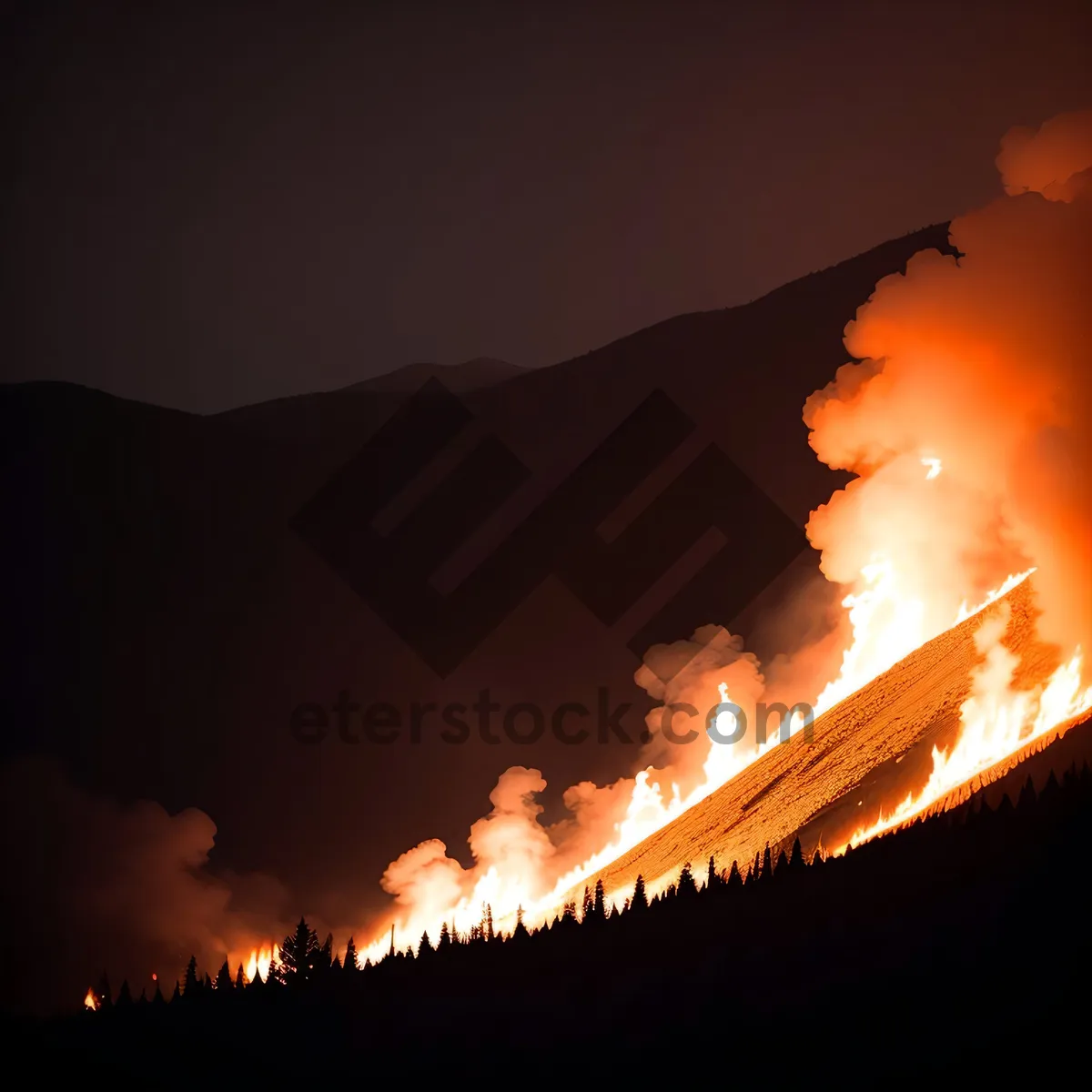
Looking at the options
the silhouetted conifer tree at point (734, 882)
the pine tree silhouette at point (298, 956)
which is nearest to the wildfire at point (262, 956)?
the pine tree silhouette at point (298, 956)

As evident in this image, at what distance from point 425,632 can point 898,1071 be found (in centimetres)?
11943

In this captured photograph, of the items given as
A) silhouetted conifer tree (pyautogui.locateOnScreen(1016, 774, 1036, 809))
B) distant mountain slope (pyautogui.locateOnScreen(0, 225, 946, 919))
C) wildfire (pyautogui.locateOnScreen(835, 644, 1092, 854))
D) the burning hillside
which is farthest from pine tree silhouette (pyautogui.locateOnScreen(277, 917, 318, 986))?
distant mountain slope (pyautogui.locateOnScreen(0, 225, 946, 919))

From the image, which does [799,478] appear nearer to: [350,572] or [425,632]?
[425,632]

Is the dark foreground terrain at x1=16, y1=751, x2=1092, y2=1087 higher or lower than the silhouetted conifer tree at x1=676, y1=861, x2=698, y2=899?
lower

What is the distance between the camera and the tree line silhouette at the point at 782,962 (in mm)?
28422

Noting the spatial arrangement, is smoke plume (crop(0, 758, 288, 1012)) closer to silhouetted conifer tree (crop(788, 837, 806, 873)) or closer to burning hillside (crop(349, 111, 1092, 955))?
burning hillside (crop(349, 111, 1092, 955))

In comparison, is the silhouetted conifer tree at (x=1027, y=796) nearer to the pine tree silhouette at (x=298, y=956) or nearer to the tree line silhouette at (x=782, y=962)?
the tree line silhouette at (x=782, y=962)

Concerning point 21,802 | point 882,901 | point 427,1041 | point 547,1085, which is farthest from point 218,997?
point 21,802

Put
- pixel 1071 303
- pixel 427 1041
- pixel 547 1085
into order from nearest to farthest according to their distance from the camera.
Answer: pixel 547 1085, pixel 427 1041, pixel 1071 303

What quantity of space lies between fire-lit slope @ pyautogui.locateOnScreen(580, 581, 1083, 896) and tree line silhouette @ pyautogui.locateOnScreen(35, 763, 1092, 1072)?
2517mm

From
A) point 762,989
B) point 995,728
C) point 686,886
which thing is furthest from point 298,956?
point 762,989

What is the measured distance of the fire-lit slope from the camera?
43844 mm

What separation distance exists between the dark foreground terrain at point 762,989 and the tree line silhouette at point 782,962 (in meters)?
0.06

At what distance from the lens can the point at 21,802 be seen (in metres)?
129
